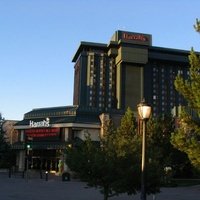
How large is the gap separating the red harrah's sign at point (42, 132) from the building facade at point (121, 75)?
100103 millimetres

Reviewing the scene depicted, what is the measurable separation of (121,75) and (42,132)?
4262 inches

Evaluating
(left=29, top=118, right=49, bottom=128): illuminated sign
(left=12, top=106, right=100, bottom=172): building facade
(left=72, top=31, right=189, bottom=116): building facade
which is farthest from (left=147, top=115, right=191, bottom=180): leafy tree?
(left=72, top=31, right=189, bottom=116): building facade

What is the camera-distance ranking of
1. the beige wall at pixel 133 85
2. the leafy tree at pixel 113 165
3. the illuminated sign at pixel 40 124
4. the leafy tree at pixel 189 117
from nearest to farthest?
the leafy tree at pixel 189 117
the leafy tree at pixel 113 165
the illuminated sign at pixel 40 124
the beige wall at pixel 133 85

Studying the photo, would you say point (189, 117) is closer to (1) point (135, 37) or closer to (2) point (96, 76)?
(1) point (135, 37)

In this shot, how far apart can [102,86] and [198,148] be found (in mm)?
179901

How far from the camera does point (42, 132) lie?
277 ft

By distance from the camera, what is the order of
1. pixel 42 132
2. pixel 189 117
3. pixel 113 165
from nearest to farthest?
pixel 189 117 < pixel 113 165 < pixel 42 132

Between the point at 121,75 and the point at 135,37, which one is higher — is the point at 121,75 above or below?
below

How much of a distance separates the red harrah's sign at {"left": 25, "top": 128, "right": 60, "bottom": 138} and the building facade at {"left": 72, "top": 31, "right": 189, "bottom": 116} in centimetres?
10010

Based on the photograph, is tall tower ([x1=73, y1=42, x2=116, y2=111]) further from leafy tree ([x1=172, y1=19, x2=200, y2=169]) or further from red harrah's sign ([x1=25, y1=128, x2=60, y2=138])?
leafy tree ([x1=172, y1=19, x2=200, y2=169])

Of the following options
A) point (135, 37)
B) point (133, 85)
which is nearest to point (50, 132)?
point (133, 85)

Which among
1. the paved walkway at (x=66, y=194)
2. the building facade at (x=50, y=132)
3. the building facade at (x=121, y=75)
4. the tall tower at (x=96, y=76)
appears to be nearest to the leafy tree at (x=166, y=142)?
the paved walkway at (x=66, y=194)

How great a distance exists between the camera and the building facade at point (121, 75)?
616 ft

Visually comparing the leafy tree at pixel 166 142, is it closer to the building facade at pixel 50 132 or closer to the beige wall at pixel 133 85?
the building facade at pixel 50 132
